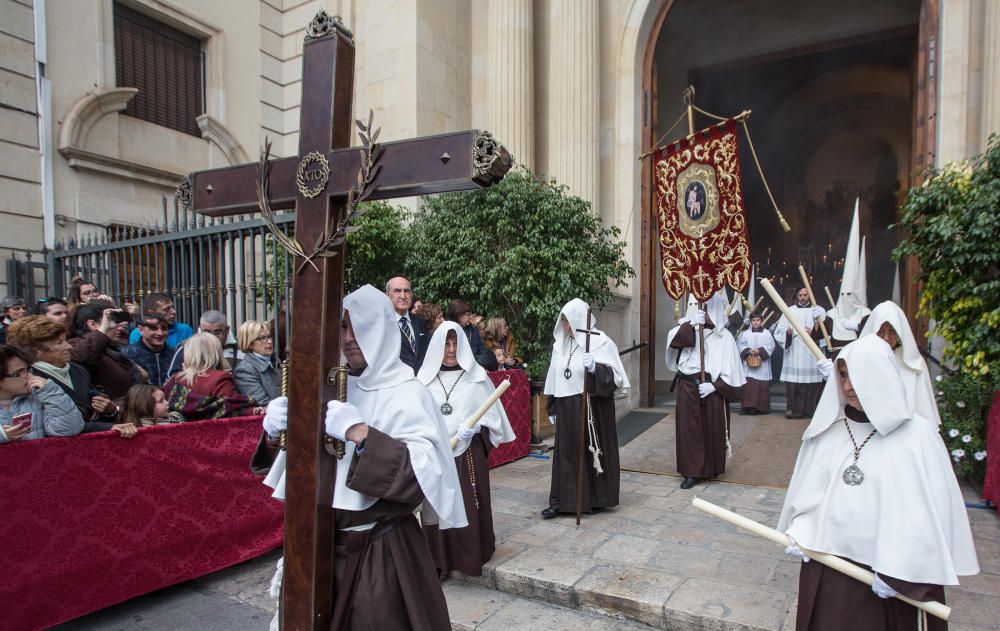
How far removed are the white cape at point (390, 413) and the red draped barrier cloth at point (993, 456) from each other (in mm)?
5324

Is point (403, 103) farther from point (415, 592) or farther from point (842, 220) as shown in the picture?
point (842, 220)

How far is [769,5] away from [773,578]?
1424 centimetres

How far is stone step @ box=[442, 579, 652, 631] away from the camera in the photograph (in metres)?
3.77

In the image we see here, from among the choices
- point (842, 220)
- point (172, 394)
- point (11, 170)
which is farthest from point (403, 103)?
point (842, 220)

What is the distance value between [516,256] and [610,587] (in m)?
4.75

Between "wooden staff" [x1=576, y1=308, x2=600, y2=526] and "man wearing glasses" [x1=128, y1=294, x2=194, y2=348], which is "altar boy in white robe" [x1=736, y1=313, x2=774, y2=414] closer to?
"wooden staff" [x1=576, y1=308, x2=600, y2=526]

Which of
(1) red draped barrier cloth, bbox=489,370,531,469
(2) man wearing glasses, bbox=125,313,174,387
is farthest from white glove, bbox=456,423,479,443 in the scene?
(1) red draped barrier cloth, bbox=489,370,531,469

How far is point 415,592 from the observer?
2338 millimetres

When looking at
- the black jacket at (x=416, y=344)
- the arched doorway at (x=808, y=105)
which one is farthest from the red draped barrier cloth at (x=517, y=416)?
the arched doorway at (x=808, y=105)

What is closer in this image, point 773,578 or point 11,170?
point 773,578

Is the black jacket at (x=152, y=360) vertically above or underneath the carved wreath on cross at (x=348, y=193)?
underneath

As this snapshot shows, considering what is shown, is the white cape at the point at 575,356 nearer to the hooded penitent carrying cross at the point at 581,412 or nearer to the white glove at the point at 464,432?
the hooded penitent carrying cross at the point at 581,412

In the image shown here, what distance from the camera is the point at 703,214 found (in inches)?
268

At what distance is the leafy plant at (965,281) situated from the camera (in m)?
5.79
